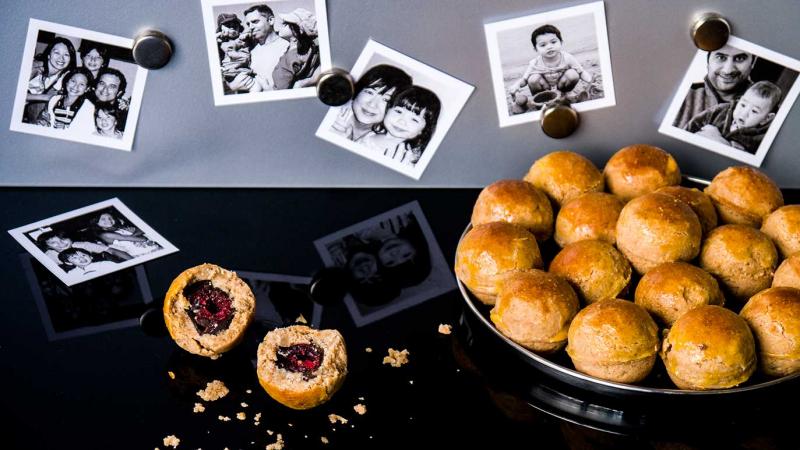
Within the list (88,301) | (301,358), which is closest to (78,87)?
(88,301)

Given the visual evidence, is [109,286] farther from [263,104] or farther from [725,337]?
[725,337]

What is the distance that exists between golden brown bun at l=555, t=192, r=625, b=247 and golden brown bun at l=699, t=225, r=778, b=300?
0.40 ft

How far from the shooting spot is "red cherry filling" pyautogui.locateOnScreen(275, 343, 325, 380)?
0.96 m

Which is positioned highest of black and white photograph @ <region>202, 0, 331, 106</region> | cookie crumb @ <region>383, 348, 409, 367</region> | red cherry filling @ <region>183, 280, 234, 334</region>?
black and white photograph @ <region>202, 0, 331, 106</region>

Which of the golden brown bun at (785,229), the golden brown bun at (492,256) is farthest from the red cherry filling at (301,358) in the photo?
the golden brown bun at (785,229)

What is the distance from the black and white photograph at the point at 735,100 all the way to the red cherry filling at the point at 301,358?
26.1 inches

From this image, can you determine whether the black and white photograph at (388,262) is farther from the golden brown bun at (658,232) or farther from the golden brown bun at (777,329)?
the golden brown bun at (777,329)

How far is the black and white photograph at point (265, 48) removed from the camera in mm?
1209

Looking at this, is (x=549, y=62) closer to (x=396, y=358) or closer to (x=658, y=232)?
(x=658, y=232)

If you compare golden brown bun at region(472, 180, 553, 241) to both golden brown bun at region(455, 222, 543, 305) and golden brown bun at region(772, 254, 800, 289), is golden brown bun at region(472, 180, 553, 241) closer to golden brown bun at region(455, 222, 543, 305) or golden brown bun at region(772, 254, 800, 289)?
golden brown bun at region(455, 222, 543, 305)

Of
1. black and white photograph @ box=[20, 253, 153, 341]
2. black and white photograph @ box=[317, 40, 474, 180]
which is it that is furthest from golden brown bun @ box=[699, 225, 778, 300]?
black and white photograph @ box=[20, 253, 153, 341]

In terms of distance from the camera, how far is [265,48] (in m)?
1.23

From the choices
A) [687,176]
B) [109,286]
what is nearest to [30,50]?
[109,286]

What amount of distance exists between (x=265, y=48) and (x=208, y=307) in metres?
0.41
